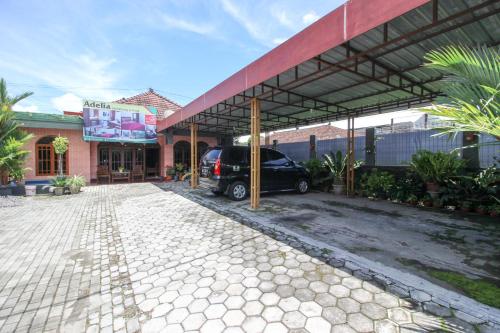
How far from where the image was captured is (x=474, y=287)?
2564mm

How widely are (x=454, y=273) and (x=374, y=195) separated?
17.0 ft

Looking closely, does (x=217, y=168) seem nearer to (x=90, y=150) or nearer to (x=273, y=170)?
(x=273, y=170)

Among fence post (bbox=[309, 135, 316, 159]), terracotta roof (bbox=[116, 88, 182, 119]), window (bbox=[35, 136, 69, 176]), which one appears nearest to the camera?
fence post (bbox=[309, 135, 316, 159])

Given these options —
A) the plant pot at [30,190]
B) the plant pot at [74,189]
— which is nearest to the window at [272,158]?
the plant pot at [74,189]

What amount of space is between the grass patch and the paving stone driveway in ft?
2.14

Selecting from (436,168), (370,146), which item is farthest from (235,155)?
(436,168)

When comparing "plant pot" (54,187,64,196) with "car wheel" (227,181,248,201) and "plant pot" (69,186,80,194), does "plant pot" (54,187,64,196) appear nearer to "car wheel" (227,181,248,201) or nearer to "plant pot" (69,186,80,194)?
"plant pot" (69,186,80,194)

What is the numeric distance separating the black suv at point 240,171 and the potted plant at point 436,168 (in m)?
3.79

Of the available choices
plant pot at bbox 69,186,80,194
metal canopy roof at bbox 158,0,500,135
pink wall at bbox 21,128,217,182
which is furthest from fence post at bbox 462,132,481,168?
pink wall at bbox 21,128,217,182

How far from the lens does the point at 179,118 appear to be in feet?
32.6

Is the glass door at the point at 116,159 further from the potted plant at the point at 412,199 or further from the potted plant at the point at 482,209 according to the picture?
the potted plant at the point at 482,209

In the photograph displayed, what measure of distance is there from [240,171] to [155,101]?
13.3m

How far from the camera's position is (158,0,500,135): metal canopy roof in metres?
3.06

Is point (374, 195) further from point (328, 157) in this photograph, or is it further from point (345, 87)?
point (345, 87)
